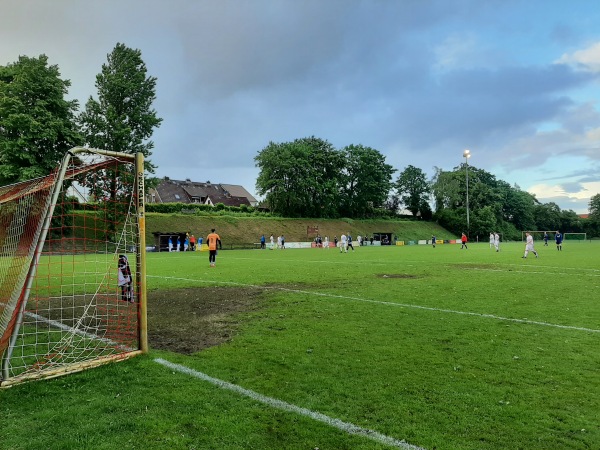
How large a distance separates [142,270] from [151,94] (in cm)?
5070

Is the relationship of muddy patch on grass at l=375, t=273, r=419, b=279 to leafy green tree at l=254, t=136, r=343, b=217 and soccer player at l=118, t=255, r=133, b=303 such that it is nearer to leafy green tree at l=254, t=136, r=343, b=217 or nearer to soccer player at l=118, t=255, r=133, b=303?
soccer player at l=118, t=255, r=133, b=303

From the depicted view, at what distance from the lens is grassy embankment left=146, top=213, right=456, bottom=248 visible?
52.2m

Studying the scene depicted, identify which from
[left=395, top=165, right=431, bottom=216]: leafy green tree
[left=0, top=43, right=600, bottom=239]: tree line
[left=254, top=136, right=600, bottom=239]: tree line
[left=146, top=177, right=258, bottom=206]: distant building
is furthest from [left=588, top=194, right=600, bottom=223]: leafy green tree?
[left=146, top=177, right=258, bottom=206]: distant building

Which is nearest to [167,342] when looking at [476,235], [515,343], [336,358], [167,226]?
[336,358]

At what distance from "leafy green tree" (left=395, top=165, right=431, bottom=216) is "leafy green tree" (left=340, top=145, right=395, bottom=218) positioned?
35.8ft

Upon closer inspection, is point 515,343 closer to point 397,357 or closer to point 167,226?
point 397,357

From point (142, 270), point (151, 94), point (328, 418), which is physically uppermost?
point (151, 94)

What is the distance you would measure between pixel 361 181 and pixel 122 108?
1978 inches

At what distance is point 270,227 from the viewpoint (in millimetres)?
63469

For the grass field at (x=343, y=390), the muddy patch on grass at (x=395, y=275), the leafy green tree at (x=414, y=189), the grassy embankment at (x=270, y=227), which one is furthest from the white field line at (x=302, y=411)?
the leafy green tree at (x=414, y=189)

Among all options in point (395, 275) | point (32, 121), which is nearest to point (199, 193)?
point (32, 121)

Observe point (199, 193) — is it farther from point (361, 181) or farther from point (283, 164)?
point (361, 181)

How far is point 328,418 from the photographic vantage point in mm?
4070

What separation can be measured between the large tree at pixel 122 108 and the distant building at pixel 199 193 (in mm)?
27951
